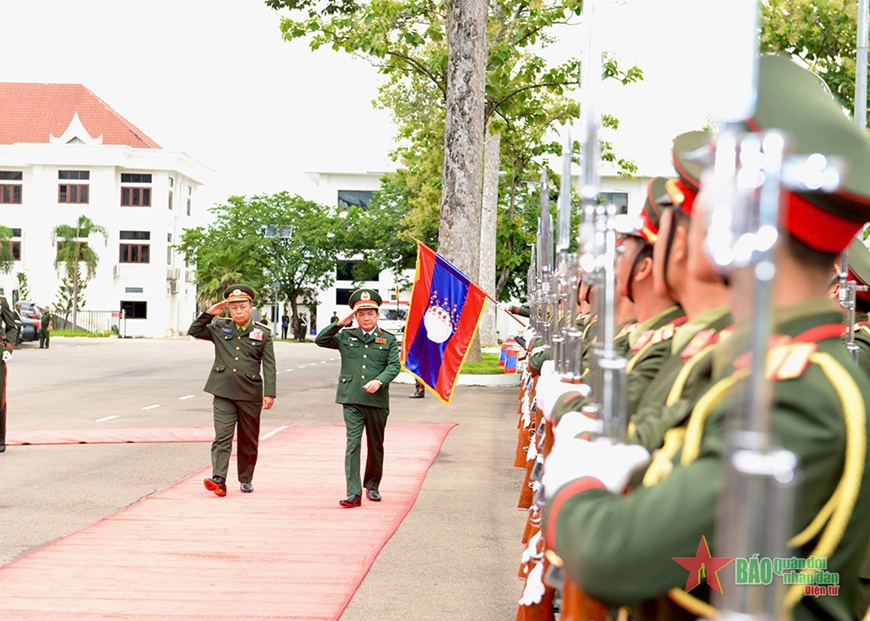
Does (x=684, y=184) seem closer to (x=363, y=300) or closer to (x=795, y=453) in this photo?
(x=795, y=453)

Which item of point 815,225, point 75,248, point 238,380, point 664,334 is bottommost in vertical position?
point 238,380

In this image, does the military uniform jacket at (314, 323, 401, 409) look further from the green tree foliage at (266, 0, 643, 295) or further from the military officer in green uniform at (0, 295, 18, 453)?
the green tree foliage at (266, 0, 643, 295)

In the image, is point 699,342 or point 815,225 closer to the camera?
point 815,225

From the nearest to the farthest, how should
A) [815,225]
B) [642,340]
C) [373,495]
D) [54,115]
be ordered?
[815,225]
[642,340]
[373,495]
[54,115]

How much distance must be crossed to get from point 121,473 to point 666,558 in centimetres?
923

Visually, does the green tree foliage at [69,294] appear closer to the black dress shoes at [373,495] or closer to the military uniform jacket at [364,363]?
the military uniform jacket at [364,363]

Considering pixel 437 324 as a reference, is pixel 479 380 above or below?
below

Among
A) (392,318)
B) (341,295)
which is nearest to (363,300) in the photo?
(392,318)

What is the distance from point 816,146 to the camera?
68.6 inches

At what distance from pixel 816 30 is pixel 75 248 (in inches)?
1970

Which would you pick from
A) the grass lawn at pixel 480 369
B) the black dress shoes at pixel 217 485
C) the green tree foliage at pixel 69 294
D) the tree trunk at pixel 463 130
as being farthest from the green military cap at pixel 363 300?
the green tree foliage at pixel 69 294

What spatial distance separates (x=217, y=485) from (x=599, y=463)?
770cm

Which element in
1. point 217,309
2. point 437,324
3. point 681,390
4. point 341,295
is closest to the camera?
point 681,390

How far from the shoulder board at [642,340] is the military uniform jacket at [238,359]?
6.43 meters
